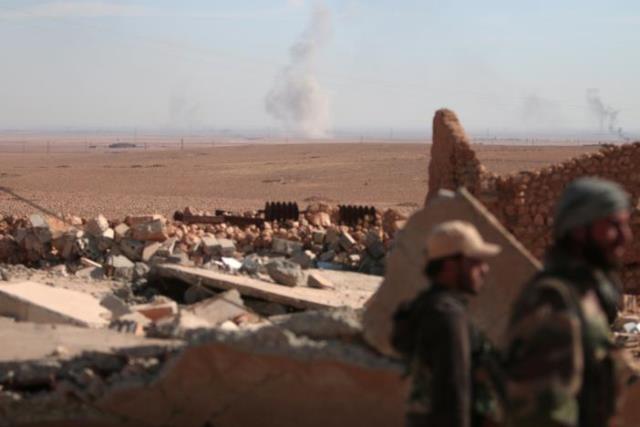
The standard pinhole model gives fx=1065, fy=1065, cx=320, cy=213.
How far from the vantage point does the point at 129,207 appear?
3186 centimetres

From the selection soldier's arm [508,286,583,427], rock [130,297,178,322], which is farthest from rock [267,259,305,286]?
soldier's arm [508,286,583,427]

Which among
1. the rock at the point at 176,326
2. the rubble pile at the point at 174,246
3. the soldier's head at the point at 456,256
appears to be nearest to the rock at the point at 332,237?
the rubble pile at the point at 174,246

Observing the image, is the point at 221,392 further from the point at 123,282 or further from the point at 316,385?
the point at 123,282

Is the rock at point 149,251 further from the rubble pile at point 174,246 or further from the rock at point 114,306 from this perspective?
the rock at point 114,306

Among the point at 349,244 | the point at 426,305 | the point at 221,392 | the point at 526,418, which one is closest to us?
the point at 526,418

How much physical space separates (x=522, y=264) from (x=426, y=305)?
2.12 metres

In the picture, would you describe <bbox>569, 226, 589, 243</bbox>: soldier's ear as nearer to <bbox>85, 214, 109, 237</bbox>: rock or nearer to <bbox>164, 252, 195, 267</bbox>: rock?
<bbox>164, 252, 195, 267</bbox>: rock

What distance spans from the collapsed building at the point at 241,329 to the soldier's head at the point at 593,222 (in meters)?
2.05

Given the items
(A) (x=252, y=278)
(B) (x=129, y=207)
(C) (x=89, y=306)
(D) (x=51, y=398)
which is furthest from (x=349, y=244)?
(B) (x=129, y=207)

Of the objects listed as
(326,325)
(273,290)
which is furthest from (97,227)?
(326,325)

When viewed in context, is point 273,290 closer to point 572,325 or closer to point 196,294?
point 196,294

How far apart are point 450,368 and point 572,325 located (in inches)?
21.6

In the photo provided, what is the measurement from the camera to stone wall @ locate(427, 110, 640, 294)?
12.0 meters

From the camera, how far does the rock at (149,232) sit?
14188 millimetres
